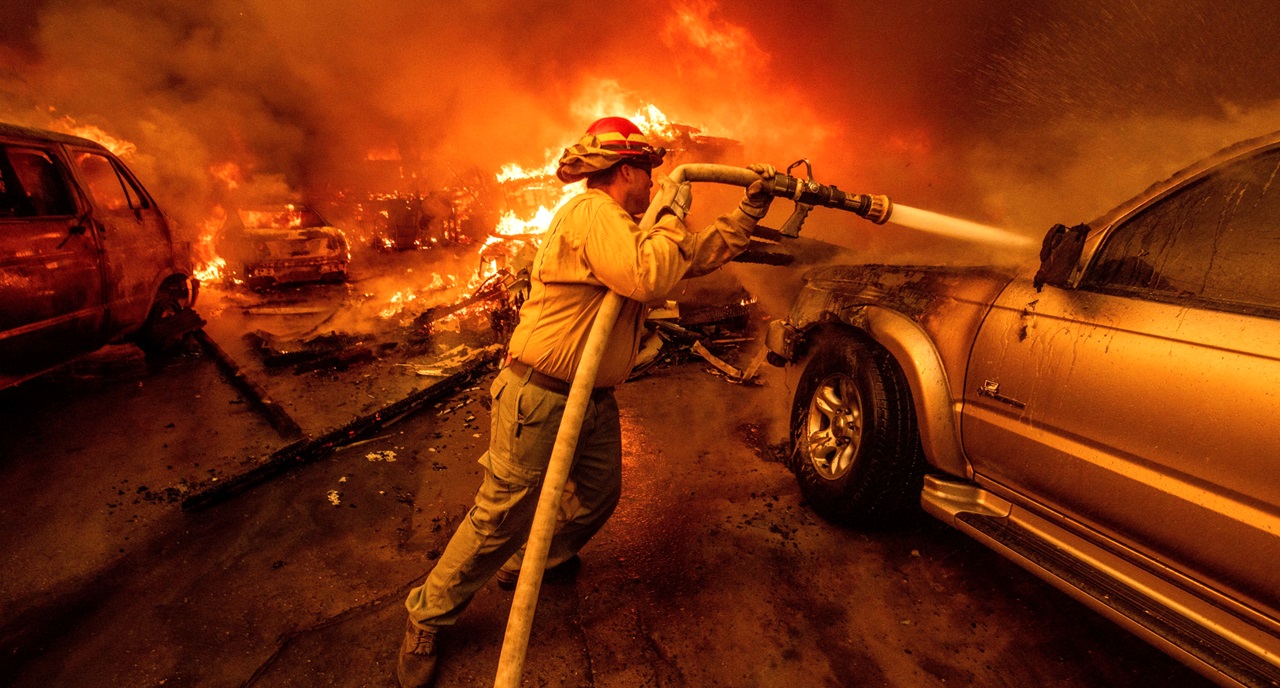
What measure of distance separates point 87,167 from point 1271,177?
7.98 meters

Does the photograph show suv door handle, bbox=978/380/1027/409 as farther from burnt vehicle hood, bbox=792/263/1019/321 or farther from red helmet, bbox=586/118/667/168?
red helmet, bbox=586/118/667/168

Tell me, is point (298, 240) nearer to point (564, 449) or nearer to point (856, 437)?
point (564, 449)

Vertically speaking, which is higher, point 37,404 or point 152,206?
point 152,206

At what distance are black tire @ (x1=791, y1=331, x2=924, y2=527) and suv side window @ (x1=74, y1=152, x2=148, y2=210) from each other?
630 cm

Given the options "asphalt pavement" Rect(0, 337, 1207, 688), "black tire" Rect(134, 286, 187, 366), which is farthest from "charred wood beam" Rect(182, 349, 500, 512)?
"black tire" Rect(134, 286, 187, 366)

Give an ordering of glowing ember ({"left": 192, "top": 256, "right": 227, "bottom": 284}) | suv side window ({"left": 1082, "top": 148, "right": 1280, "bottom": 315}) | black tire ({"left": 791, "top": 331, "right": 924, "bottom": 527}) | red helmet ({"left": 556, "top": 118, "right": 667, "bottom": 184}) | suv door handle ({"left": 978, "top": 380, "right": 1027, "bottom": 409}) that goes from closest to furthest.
Answer: suv side window ({"left": 1082, "top": 148, "right": 1280, "bottom": 315})
red helmet ({"left": 556, "top": 118, "right": 667, "bottom": 184})
suv door handle ({"left": 978, "top": 380, "right": 1027, "bottom": 409})
black tire ({"left": 791, "top": 331, "right": 924, "bottom": 527})
glowing ember ({"left": 192, "top": 256, "right": 227, "bottom": 284})

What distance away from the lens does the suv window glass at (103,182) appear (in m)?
4.94

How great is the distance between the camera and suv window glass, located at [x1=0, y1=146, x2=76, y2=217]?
4117mm

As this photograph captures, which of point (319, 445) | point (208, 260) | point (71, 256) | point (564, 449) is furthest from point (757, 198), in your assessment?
point (208, 260)

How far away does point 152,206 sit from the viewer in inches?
227

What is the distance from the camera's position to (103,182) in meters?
5.17

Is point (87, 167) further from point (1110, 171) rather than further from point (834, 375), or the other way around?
point (1110, 171)

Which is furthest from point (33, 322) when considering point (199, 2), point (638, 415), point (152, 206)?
point (199, 2)

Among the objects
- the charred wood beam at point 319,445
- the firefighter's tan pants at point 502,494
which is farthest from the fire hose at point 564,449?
the charred wood beam at point 319,445
